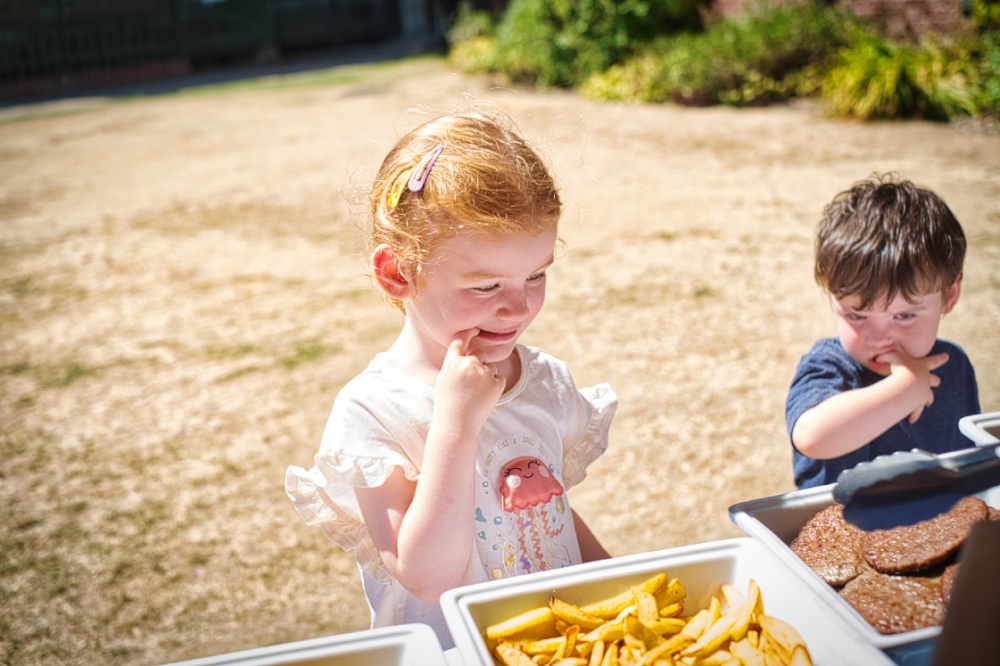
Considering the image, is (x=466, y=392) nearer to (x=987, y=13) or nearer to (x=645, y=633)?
(x=645, y=633)

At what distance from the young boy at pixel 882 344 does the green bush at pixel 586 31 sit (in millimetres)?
11341

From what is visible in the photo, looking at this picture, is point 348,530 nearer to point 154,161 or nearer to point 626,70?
point 154,161

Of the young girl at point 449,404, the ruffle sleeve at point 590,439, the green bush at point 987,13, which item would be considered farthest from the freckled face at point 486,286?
the green bush at point 987,13

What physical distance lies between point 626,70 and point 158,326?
8606mm

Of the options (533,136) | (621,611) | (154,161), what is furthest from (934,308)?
(154,161)

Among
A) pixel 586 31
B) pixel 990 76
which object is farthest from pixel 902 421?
pixel 586 31

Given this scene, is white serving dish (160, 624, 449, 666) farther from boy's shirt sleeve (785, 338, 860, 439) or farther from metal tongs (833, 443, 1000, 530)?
boy's shirt sleeve (785, 338, 860, 439)

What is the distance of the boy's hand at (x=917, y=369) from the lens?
1832 millimetres

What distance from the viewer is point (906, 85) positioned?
912 centimetres

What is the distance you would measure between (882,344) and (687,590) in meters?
0.84

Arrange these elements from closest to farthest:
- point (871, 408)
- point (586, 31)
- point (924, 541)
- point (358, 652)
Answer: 1. point (358, 652)
2. point (924, 541)
3. point (871, 408)
4. point (586, 31)

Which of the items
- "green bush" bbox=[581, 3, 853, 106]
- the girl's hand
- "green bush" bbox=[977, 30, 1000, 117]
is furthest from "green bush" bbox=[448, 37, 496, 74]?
the girl's hand

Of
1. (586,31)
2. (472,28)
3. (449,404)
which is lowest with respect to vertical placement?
(449,404)

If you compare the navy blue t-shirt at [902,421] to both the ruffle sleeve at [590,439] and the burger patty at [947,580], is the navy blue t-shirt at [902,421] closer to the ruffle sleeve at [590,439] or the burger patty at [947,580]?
the ruffle sleeve at [590,439]
